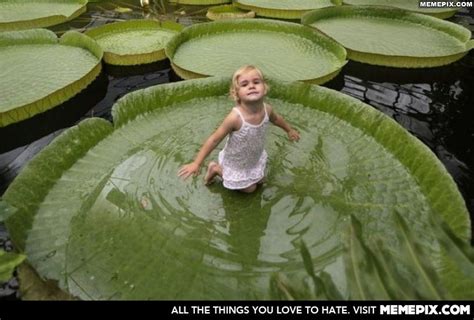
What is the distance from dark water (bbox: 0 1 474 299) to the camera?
2846 mm

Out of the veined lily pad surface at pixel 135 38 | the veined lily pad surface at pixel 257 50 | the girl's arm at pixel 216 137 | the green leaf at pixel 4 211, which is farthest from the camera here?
the veined lily pad surface at pixel 135 38

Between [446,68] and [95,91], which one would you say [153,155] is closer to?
[95,91]

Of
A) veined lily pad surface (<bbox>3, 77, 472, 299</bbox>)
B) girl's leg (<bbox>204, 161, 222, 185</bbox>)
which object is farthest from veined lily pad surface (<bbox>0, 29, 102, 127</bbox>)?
girl's leg (<bbox>204, 161, 222, 185</bbox>)

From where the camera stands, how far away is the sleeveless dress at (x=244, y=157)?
2.07 meters

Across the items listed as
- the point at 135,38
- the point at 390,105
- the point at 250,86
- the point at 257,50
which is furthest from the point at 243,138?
the point at 135,38

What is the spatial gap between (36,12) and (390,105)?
4.56m

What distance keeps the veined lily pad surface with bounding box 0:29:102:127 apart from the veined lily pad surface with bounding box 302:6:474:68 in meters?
2.51

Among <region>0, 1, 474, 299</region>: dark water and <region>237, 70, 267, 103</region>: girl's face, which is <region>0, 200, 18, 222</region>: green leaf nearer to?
<region>0, 1, 474, 299</region>: dark water

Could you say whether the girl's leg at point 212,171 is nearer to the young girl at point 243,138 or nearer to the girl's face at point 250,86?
the young girl at point 243,138

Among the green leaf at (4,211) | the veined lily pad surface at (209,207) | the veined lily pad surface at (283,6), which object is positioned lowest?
the veined lily pad surface at (209,207)

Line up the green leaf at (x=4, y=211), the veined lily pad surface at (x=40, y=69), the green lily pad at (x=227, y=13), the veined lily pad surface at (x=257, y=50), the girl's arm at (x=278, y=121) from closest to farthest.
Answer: the green leaf at (x=4, y=211) < the girl's arm at (x=278, y=121) < the veined lily pad surface at (x=40, y=69) < the veined lily pad surface at (x=257, y=50) < the green lily pad at (x=227, y=13)

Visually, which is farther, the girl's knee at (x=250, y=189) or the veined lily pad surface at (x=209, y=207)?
the girl's knee at (x=250, y=189)

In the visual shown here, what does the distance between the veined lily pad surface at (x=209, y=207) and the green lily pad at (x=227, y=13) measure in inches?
90.8

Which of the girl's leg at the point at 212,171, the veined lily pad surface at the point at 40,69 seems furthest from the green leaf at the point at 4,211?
the veined lily pad surface at the point at 40,69
